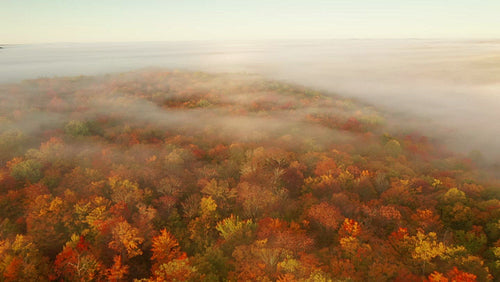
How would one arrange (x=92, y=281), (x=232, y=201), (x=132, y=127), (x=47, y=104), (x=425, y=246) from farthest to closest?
(x=47, y=104) → (x=132, y=127) → (x=232, y=201) → (x=425, y=246) → (x=92, y=281)

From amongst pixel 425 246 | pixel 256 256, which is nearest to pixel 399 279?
pixel 425 246

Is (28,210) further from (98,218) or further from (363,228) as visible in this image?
(363,228)

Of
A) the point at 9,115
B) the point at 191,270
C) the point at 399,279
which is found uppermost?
the point at 9,115

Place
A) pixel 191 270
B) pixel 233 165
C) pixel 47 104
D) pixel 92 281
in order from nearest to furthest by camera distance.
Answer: pixel 191 270, pixel 92 281, pixel 233 165, pixel 47 104

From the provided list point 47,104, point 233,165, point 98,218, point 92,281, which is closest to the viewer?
point 92,281

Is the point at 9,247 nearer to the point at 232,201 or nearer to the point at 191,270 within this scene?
the point at 191,270

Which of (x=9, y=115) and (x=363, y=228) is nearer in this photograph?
(x=363, y=228)

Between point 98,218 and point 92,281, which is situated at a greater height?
point 98,218

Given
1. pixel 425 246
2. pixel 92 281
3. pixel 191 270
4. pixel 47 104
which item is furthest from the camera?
pixel 47 104

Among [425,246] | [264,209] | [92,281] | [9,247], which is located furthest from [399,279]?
[9,247]
